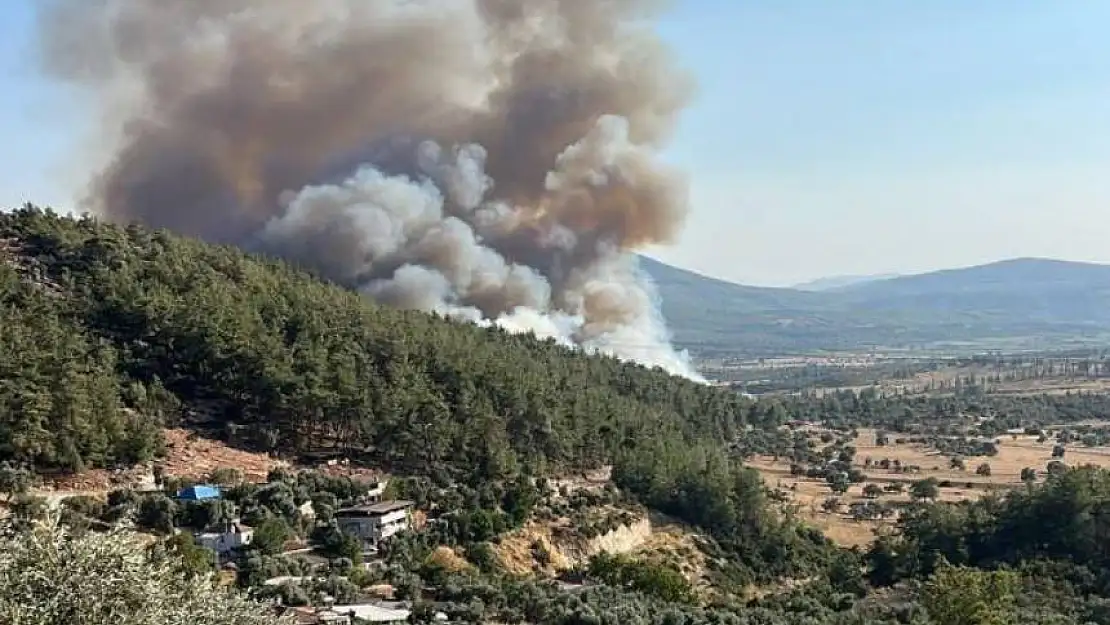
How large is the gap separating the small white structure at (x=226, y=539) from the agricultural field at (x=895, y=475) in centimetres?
2410

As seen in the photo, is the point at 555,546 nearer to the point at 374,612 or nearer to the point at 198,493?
the point at 198,493

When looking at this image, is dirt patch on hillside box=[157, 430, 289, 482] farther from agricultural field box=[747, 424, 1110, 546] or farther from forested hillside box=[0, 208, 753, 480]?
agricultural field box=[747, 424, 1110, 546]

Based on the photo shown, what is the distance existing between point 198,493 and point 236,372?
914 centimetres

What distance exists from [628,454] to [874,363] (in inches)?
5719

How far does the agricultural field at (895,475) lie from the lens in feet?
153

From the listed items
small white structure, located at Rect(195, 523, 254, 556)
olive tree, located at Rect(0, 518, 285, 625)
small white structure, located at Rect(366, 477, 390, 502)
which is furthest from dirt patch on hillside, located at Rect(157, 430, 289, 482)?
olive tree, located at Rect(0, 518, 285, 625)

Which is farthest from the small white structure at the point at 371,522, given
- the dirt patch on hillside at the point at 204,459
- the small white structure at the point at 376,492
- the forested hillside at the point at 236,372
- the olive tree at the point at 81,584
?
the olive tree at the point at 81,584

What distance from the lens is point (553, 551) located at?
111ft

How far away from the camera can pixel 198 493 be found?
2855 centimetres

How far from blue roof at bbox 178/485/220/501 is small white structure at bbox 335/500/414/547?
3120mm

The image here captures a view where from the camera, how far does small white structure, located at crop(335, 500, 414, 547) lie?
29.6 m

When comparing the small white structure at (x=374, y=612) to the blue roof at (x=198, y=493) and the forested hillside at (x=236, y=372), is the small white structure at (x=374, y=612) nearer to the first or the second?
the blue roof at (x=198, y=493)

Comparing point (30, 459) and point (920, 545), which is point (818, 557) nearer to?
point (920, 545)

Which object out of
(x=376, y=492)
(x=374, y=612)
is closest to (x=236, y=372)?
(x=376, y=492)
